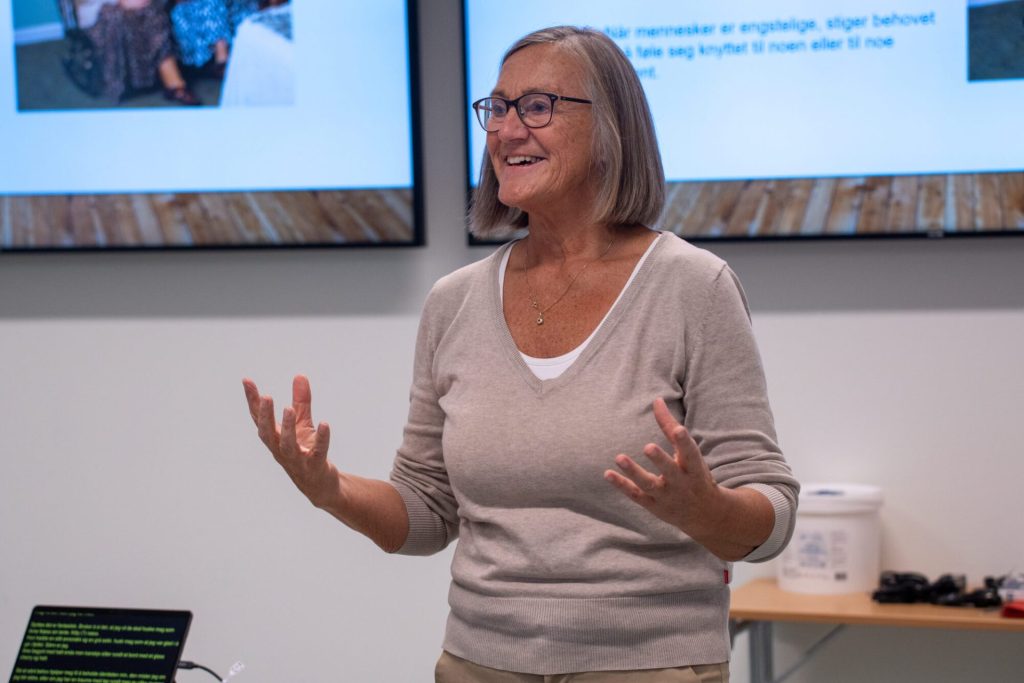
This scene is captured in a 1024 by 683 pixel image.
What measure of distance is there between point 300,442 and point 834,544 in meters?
1.31

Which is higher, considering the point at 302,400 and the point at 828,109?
the point at 828,109

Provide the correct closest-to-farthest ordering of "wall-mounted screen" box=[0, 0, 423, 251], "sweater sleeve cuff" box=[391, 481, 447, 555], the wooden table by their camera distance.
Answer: "sweater sleeve cuff" box=[391, 481, 447, 555]
the wooden table
"wall-mounted screen" box=[0, 0, 423, 251]

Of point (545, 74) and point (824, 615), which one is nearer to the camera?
point (545, 74)

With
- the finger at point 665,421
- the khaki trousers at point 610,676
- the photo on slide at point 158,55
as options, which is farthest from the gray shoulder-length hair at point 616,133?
the photo on slide at point 158,55

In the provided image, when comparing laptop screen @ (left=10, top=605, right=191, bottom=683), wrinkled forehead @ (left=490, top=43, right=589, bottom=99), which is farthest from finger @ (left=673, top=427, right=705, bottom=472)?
laptop screen @ (left=10, top=605, right=191, bottom=683)

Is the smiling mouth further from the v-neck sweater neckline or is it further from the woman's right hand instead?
the woman's right hand

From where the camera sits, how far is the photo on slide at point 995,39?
2371mm

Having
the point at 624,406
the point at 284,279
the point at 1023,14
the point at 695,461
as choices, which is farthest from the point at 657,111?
the point at 695,461

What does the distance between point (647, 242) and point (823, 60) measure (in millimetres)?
1180

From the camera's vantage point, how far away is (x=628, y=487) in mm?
1147

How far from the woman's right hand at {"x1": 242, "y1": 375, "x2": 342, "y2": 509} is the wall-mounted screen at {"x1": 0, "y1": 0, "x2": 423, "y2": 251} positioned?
1.26 meters

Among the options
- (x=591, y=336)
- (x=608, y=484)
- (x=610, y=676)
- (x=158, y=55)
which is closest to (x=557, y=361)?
(x=591, y=336)

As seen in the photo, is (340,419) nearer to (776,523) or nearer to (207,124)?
(207,124)

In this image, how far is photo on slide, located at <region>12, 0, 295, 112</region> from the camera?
2682 mm
